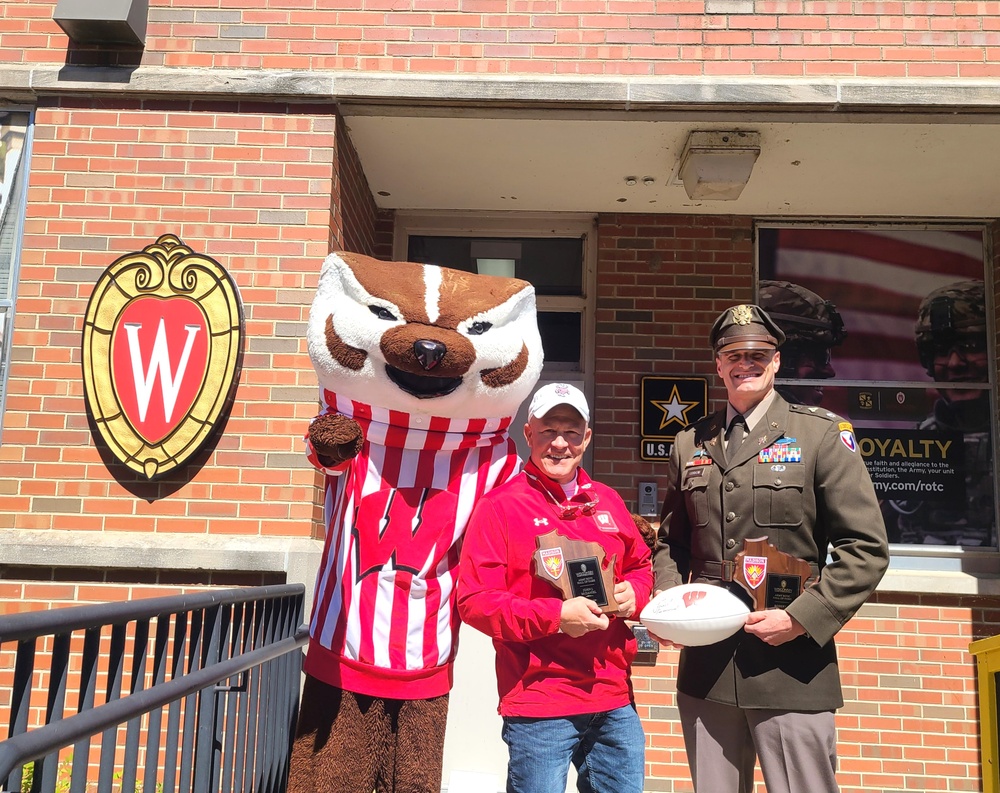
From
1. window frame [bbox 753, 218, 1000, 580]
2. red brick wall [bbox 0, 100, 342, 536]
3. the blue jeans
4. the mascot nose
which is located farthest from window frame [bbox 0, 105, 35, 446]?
window frame [bbox 753, 218, 1000, 580]

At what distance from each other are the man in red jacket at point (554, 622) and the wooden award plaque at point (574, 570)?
0.07 feet

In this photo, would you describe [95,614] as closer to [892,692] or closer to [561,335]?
[561,335]

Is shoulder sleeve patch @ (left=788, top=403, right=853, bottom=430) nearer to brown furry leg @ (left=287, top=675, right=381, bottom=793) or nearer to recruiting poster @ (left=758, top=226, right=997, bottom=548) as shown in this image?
brown furry leg @ (left=287, top=675, right=381, bottom=793)

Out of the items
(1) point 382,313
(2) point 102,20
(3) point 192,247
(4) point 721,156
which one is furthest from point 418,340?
(2) point 102,20

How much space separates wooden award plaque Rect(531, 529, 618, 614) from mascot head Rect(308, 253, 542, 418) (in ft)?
1.77

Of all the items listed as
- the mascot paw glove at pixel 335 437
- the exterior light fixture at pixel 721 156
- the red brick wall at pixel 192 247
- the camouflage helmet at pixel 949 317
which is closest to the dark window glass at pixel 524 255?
the exterior light fixture at pixel 721 156

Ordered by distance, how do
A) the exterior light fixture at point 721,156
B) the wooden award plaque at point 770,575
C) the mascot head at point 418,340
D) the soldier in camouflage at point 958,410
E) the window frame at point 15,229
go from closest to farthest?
the wooden award plaque at point 770,575, the mascot head at point 418,340, the window frame at point 15,229, the exterior light fixture at point 721,156, the soldier in camouflage at point 958,410

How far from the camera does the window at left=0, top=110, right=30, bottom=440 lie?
460cm

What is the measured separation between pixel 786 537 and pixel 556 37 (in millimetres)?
3138

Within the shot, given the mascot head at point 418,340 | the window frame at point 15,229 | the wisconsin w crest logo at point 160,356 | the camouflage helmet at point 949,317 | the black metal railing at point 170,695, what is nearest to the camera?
the black metal railing at point 170,695

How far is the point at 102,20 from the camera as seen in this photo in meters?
4.32

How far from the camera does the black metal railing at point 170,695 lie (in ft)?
5.43

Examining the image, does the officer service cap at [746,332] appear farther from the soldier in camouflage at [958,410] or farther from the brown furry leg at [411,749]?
the soldier in camouflage at [958,410]

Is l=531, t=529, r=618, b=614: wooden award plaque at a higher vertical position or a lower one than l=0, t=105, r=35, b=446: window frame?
lower
